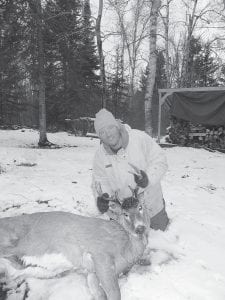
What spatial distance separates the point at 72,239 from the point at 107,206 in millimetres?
692

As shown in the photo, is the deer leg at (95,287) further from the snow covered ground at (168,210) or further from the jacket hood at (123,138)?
the jacket hood at (123,138)

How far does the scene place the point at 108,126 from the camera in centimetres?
425

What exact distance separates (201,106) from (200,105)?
0.06 metres

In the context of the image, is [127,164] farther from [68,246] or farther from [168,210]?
[168,210]

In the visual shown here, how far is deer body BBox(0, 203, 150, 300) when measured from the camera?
342cm

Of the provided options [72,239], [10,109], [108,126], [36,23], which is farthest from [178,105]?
[72,239]

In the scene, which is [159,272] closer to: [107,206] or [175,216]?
[107,206]

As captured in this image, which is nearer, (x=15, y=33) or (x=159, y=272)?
(x=159, y=272)

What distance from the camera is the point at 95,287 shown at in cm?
338

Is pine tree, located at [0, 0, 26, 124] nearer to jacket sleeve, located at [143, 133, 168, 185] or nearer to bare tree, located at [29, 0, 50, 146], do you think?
bare tree, located at [29, 0, 50, 146]

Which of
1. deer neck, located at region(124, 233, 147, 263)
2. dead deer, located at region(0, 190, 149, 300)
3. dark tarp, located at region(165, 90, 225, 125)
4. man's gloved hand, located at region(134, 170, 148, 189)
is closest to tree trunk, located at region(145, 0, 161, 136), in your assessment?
dark tarp, located at region(165, 90, 225, 125)

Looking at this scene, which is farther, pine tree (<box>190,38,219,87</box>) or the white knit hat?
pine tree (<box>190,38,219,87</box>)

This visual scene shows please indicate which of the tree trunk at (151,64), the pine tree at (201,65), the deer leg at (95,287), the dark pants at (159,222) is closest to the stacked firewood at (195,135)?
the tree trunk at (151,64)

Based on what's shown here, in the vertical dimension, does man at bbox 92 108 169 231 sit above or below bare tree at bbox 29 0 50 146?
below
